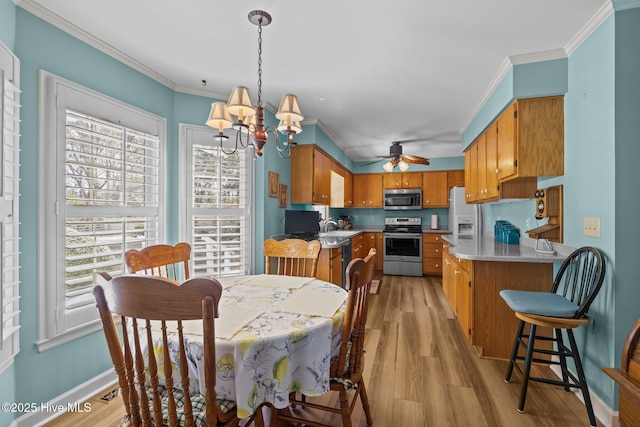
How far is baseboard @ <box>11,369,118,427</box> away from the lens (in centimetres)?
171

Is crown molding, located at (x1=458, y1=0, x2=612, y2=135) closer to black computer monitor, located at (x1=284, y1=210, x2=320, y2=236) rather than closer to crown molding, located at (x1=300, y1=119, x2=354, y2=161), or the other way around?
crown molding, located at (x1=300, y1=119, x2=354, y2=161)

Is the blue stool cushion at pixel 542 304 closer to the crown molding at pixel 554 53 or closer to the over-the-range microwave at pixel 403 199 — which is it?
the crown molding at pixel 554 53

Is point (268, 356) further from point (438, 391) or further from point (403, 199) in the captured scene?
point (403, 199)

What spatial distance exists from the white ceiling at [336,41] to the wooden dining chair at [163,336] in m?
1.69

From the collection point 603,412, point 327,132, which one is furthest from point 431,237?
point 603,412

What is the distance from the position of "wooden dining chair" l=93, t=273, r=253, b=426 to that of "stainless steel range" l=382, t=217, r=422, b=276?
5036 millimetres

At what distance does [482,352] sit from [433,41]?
252 centimetres

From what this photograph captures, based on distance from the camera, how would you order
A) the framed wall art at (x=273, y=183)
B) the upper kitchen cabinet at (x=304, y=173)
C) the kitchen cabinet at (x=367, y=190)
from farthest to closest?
the kitchen cabinet at (x=367, y=190) → the upper kitchen cabinet at (x=304, y=173) → the framed wall art at (x=273, y=183)

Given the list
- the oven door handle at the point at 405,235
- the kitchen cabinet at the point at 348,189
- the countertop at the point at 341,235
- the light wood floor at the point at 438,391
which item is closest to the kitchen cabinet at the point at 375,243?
the countertop at the point at 341,235

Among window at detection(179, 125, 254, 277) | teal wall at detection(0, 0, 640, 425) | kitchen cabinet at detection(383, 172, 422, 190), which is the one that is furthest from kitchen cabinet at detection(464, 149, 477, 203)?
window at detection(179, 125, 254, 277)

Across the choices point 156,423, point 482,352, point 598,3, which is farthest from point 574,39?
point 156,423

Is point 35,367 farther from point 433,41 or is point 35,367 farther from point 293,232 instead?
point 433,41

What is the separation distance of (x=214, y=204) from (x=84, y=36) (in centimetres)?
159

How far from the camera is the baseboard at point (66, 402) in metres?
1.71
